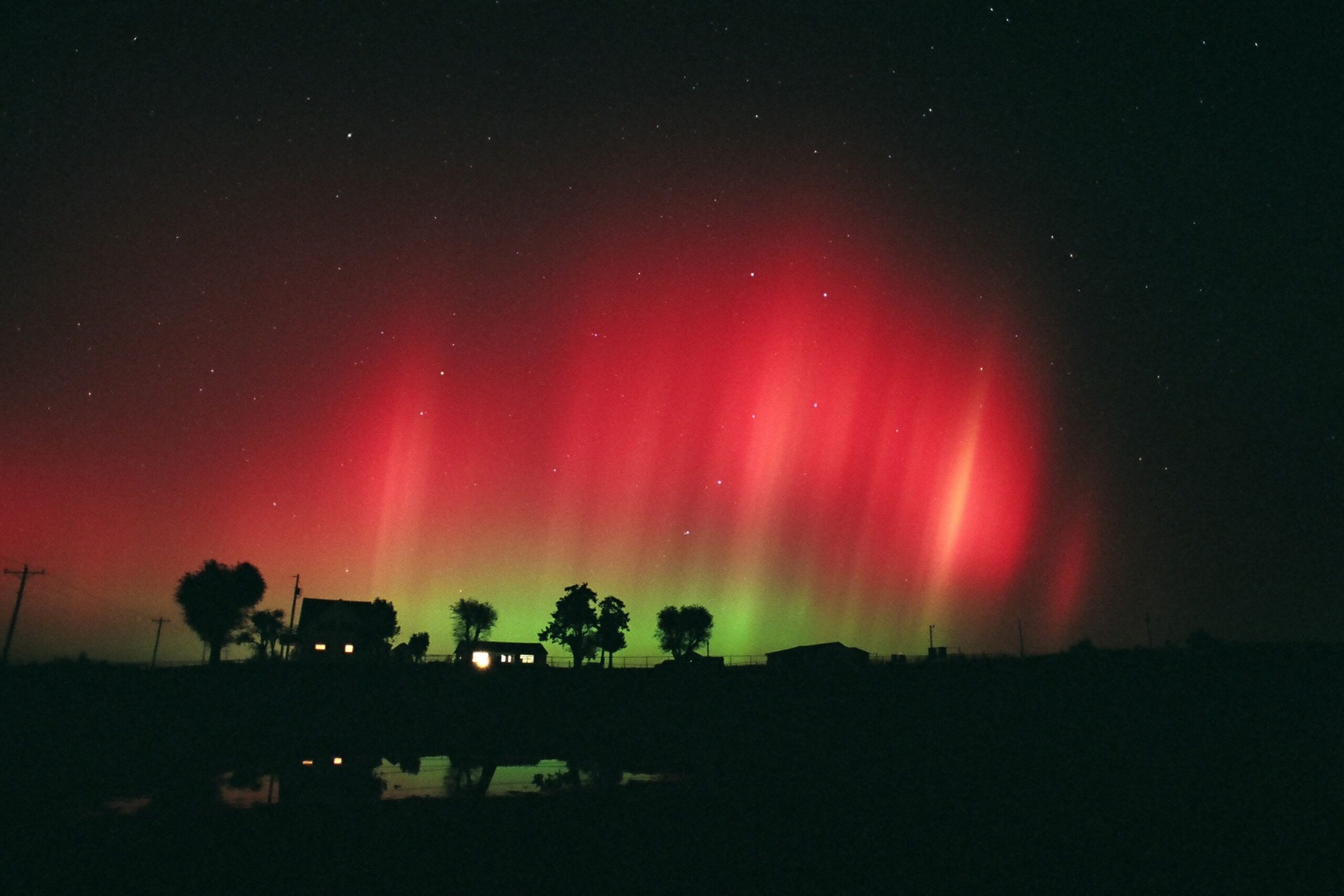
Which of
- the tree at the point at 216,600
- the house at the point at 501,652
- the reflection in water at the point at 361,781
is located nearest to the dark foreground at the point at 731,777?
the reflection in water at the point at 361,781

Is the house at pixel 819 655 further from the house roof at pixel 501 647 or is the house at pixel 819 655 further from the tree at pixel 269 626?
the tree at pixel 269 626

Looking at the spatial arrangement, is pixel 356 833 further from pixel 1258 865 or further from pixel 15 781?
pixel 1258 865

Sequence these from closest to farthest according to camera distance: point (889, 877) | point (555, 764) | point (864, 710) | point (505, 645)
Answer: point (889, 877), point (555, 764), point (864, 710), point (505, 645)

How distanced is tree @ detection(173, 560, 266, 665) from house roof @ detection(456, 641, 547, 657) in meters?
24.9

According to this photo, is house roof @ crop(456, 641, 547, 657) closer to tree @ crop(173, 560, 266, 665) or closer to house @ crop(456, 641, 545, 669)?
house @ crop(456, 641, 545, 669)


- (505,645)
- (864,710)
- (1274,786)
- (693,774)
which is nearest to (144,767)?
(693,774)

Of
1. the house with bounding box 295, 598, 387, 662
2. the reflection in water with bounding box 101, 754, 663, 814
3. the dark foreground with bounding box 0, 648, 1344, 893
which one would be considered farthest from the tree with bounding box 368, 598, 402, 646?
the reflection in water with bounding box 101, 754, 663, 814

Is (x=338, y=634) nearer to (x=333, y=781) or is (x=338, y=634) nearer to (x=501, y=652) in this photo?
(x=501, y=652)

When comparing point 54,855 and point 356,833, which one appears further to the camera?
point 356,833

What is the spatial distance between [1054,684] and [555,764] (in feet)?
87.3

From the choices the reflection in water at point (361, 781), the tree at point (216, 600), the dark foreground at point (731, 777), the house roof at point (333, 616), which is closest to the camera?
the dark foreground at point (731, 777)

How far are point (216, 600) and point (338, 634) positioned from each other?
1328cm

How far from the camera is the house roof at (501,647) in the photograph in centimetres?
8419

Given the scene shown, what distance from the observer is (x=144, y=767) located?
2378 centimetres
